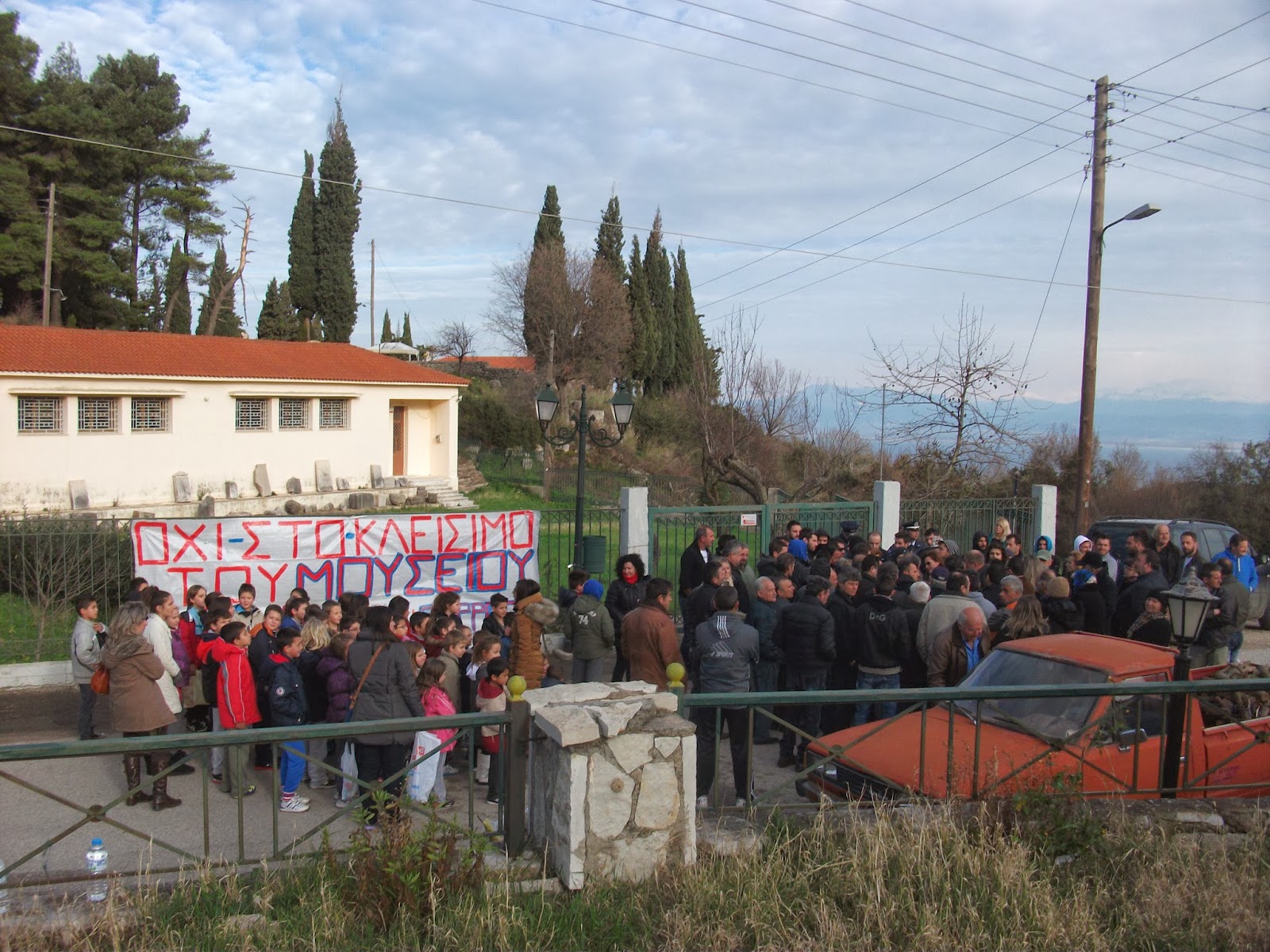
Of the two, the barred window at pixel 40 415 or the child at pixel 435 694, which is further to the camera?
the barred window at pixel 40 415

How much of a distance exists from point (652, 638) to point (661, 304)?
44.4 metres

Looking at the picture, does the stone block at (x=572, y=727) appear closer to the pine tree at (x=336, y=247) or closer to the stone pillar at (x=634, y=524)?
the stone pillar at (x=634, y=524)

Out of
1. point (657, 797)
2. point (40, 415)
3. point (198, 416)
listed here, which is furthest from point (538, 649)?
point (198, 416)

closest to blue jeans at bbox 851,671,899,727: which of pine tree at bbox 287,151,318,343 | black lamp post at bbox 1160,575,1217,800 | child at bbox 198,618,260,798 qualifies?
black lamp post at bbox 1160,575,1217,800

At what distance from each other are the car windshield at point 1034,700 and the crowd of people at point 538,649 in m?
0.69

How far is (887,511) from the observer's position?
Answer: 1464 centimetres

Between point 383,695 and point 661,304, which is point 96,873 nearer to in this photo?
point 383,695

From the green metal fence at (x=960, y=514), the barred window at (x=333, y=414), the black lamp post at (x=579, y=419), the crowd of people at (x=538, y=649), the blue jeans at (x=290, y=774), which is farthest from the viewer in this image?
the barred window at (x=333, y=414)

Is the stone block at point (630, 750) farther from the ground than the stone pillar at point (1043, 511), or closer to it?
closer to it

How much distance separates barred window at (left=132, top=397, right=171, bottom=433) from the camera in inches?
964

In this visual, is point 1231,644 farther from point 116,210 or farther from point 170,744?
point 116,210

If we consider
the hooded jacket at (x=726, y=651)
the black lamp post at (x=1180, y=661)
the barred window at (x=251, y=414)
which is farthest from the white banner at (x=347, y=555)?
the barred window at (x=251, y=414)

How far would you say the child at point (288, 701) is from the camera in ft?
22.6

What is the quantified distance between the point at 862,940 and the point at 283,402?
26.4 meters
